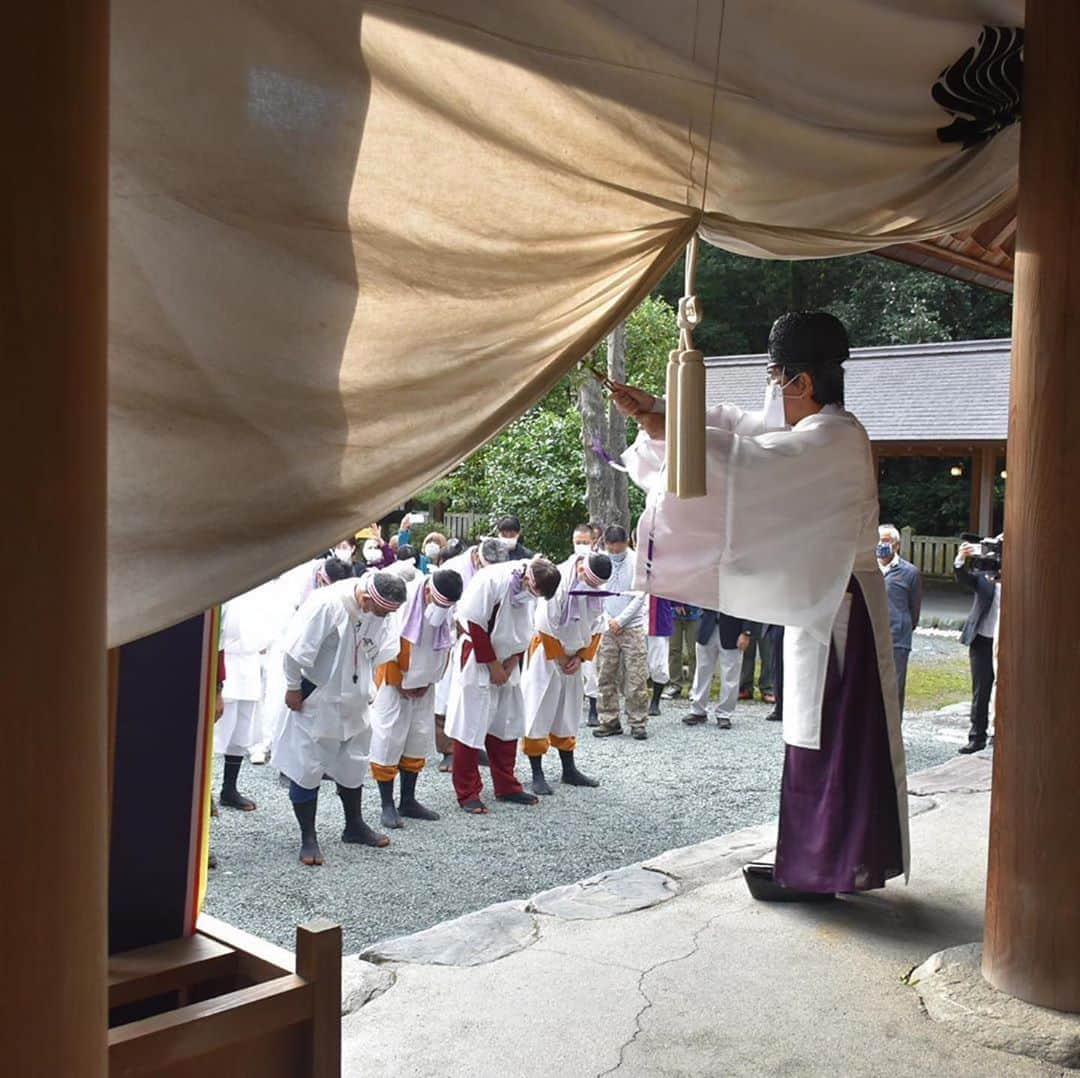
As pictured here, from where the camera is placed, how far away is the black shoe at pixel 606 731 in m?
9.46

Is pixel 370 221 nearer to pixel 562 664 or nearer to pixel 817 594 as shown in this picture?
pixel 817 594

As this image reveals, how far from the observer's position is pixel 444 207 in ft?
7.02

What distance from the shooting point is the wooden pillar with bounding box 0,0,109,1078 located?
1271 millimetres

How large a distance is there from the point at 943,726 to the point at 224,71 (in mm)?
9156

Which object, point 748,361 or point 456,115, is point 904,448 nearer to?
point 748,361

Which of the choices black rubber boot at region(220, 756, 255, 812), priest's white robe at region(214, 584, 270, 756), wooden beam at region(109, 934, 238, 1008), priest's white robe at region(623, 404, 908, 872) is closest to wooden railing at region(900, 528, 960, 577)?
priest's white robe at region(214, 584, 270, 756)

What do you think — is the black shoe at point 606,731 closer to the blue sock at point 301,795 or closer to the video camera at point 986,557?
the video camera at point 986,557

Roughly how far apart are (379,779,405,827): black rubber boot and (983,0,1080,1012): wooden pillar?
406cm

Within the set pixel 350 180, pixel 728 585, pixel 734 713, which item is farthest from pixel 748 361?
pixel 350 180

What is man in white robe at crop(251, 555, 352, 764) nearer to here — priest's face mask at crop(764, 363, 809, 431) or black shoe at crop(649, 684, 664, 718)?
black shoe at crop(649, 684, 664, 718)

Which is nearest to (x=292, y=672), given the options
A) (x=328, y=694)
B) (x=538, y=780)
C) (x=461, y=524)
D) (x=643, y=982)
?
(x=328, y=694)

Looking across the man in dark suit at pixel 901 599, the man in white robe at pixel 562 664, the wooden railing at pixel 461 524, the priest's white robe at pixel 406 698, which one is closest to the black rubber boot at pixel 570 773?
the man in white robe at pixel 562 664

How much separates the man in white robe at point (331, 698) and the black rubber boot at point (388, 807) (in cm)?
26

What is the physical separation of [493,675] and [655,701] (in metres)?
3.61
